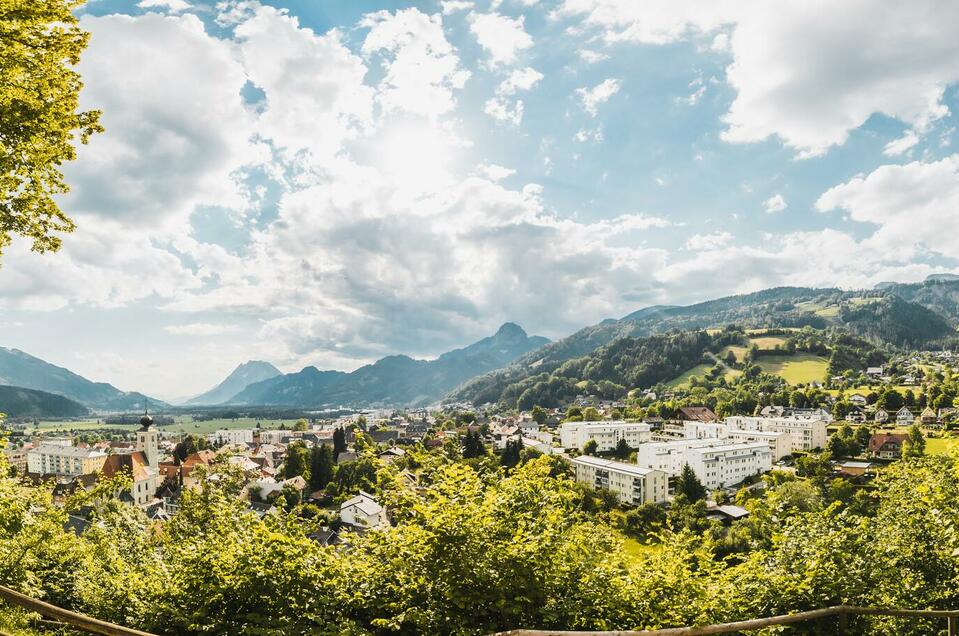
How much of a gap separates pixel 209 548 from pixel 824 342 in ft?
717

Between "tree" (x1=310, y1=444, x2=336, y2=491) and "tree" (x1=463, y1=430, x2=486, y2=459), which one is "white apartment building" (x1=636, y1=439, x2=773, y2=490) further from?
"tree" (x1=310, y1=444, x2=336, y2=491)

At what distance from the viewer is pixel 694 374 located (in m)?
184

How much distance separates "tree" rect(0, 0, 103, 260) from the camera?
927 cm

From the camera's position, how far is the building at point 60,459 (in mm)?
108375

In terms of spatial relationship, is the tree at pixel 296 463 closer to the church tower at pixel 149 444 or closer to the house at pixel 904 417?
the church tower at pixel 149 444

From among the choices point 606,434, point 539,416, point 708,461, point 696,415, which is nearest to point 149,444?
point 606,434

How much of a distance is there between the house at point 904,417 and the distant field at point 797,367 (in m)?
49.8

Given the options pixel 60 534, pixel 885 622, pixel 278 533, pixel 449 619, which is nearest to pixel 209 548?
pixel 278 533

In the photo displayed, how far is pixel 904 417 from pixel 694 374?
3331 inches

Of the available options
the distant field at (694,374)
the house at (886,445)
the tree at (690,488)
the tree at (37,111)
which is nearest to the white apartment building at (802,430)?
the house at (886,445)

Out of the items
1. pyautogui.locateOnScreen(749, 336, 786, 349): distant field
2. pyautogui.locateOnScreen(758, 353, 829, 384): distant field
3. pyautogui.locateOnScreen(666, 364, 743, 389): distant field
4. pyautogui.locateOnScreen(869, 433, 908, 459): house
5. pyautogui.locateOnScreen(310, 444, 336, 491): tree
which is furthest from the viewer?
pyautogui.locateOnScreen(749, 336, 786, 349): distant field

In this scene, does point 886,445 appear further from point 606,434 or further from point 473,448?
point 473,448

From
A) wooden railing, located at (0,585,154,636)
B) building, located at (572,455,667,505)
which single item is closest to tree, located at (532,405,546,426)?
building, located at (572,455,667,505)

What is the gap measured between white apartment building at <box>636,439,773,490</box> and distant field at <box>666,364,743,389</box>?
3628 inches
